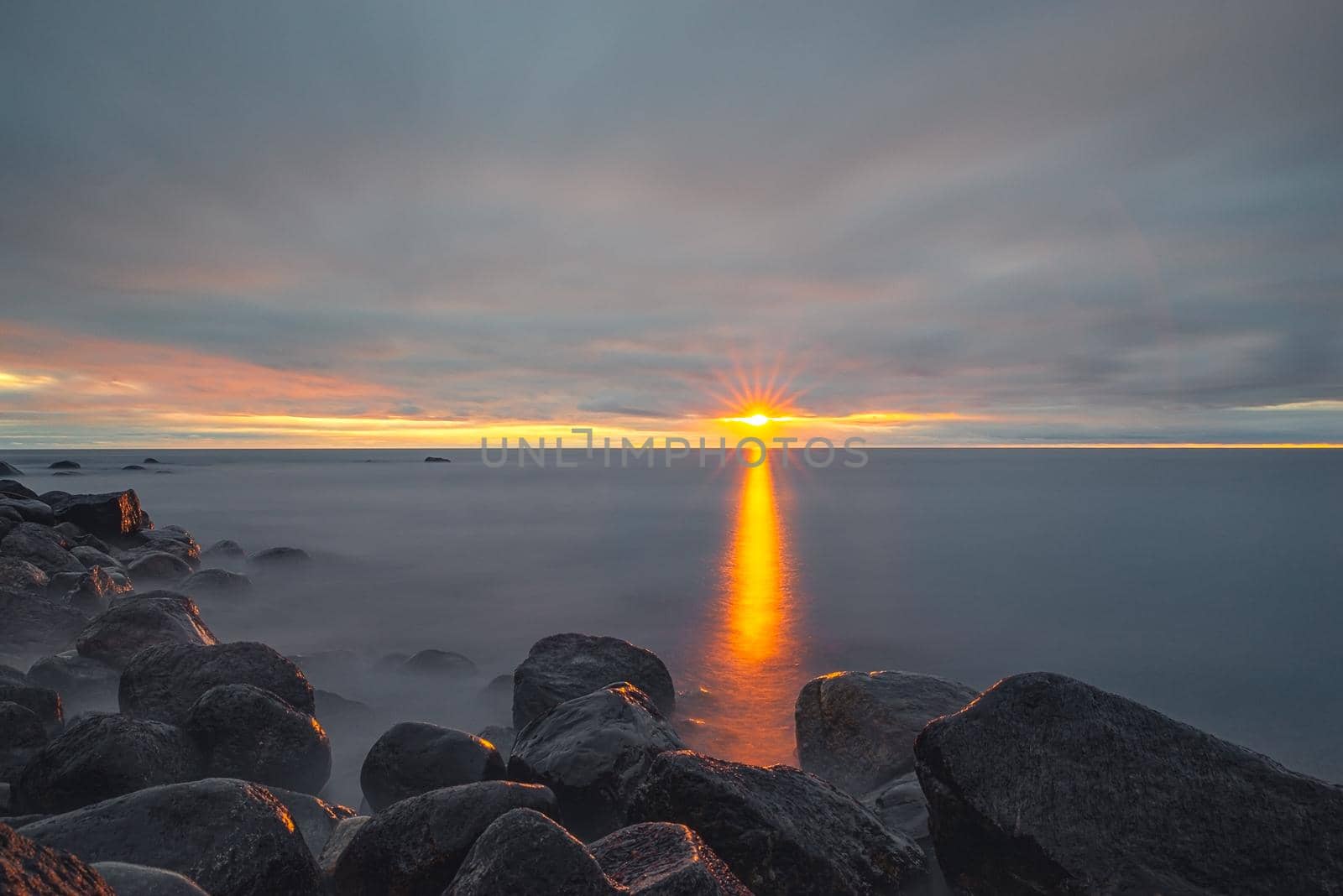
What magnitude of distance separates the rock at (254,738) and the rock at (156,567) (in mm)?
13722

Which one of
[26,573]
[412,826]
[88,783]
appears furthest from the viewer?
[26,573]

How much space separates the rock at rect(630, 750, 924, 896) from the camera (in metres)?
4.39

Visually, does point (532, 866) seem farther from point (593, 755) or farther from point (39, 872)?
point (593, 755)

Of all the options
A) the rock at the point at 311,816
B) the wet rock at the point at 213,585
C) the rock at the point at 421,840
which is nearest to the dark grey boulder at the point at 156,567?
the wet rock at the point at 213,585

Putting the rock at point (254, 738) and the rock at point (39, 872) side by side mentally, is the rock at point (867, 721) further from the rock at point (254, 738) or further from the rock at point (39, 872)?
the rock at point (39, 872)

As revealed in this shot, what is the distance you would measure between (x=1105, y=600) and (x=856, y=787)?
16605 mm

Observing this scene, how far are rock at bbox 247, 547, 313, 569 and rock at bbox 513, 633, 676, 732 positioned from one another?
16.5 meters

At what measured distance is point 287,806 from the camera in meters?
5.57

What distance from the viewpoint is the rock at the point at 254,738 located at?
6.19 metres

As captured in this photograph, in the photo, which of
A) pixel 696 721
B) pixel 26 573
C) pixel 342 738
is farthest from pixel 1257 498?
pixel 26 573

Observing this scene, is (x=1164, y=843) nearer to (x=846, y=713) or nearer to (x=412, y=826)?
(x=846, y=713)

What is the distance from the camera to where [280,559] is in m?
22.9

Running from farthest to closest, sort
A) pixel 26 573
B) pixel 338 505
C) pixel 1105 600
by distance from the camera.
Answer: pixel 338 505 → pixel 1105 600 → pixel 26 573

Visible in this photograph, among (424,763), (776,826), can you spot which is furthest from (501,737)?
(776,826)
